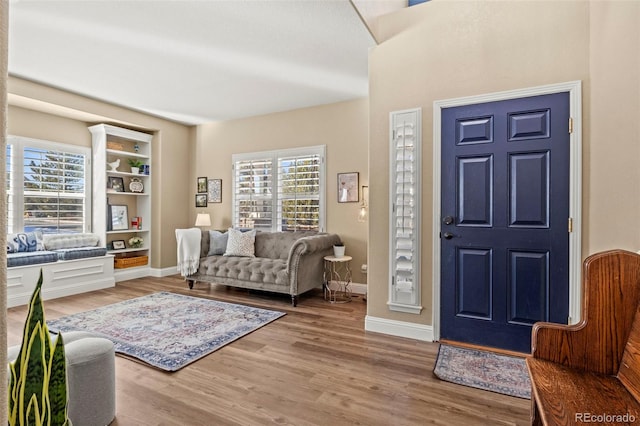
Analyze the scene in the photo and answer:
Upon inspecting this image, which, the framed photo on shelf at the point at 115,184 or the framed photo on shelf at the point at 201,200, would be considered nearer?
the framed photo on shelf at the point at 115,184

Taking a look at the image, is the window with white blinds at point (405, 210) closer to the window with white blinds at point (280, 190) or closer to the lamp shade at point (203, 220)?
the window with white blinds at point (280, 190)

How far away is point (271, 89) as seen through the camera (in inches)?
171

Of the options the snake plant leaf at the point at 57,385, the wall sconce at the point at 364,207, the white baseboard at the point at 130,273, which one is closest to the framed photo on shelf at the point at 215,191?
the white baseboard at the point at 130,273

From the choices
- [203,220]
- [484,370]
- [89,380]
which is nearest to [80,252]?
[203,220]

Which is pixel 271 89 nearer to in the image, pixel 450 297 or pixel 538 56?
pixel 538 56

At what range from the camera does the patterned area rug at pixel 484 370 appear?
2.12 meters

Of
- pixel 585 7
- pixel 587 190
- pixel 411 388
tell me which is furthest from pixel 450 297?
pixel 585 7

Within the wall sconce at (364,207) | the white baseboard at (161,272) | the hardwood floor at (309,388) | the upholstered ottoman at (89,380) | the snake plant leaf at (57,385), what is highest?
the wall sconce at (364,207)

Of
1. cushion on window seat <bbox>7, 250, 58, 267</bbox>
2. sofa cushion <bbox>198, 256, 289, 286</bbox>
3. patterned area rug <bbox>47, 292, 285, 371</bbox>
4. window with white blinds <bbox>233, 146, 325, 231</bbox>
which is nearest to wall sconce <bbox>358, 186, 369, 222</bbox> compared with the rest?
window with white blinds <bbox>233, 146, 325, 231</bbox>

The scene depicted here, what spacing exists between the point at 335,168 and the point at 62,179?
4.11m

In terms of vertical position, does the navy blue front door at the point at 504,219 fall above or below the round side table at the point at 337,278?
above

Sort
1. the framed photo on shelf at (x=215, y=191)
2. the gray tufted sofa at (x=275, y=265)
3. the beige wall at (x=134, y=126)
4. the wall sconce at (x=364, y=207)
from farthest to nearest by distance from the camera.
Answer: the framed photo on shelf at (x=215, y=191) → the wall sconce at (x=364, y=207) → the beige wall at (x=134, y=126) → the gray tufted sofa at (x=275, y=265)

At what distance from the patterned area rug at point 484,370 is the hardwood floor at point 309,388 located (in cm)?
8

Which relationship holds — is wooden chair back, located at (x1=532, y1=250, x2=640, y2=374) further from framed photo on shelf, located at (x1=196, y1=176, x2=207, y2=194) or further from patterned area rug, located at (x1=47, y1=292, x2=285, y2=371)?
framed photo on shelf, located at (x1=196, y1=176, x2=207, y2=194)
